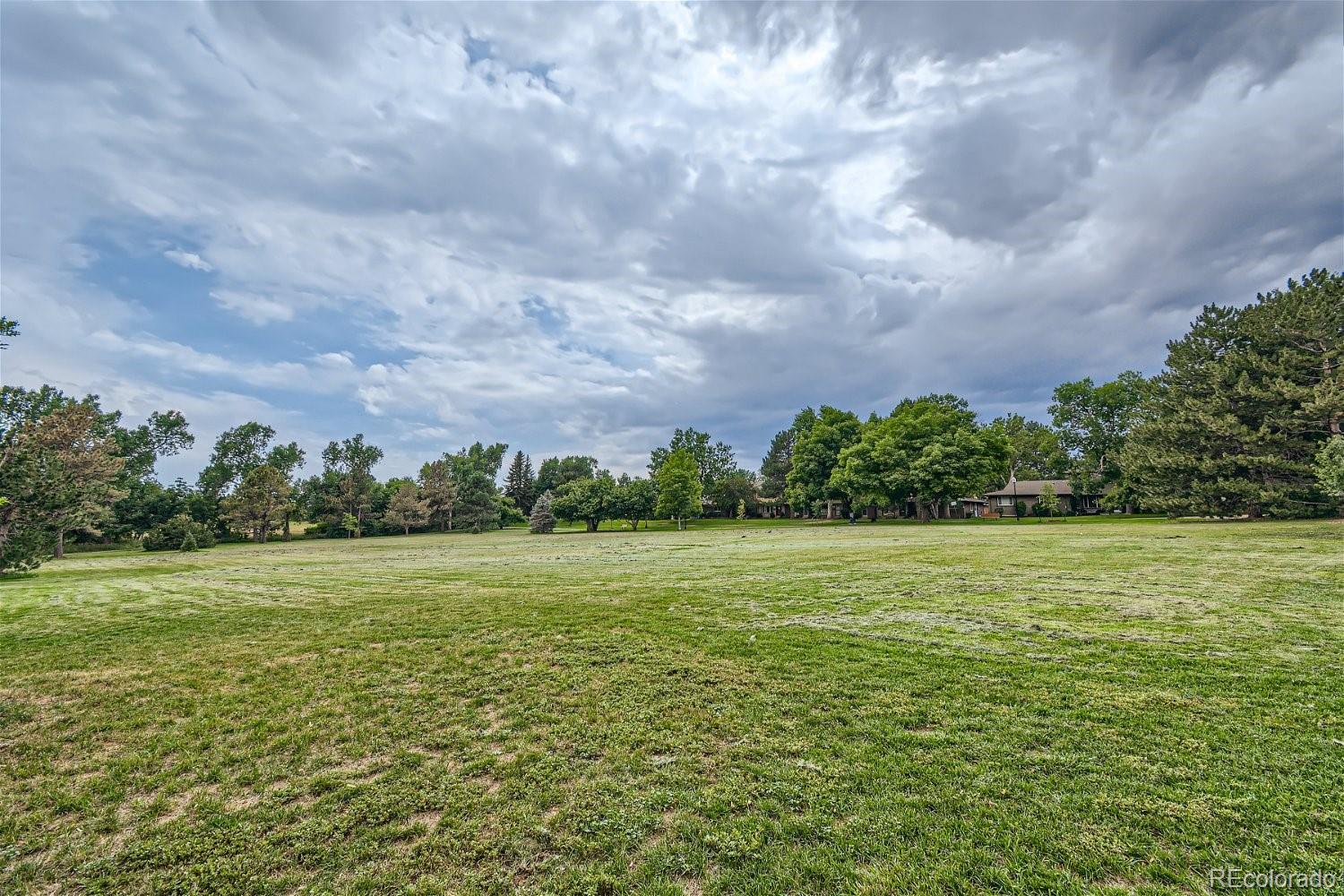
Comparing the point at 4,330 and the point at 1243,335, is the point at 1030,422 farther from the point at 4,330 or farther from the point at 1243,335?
the point at 4,330

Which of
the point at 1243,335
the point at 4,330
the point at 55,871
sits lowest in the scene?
the point at 55,871

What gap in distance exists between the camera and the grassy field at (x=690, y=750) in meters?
3.18

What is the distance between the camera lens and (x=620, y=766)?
14.4 ft

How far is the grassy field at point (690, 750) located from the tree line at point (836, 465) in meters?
17.2

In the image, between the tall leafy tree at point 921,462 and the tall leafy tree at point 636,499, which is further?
the tall leafy tree at point 636,499

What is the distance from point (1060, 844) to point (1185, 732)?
2544mm

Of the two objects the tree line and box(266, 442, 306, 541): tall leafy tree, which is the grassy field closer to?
the tree line

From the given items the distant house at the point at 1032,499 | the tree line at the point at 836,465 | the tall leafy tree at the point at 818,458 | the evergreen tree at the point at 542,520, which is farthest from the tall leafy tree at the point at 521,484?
the distant house at the point at 1032,499

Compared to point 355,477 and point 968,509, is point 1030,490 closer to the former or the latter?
point 968,509

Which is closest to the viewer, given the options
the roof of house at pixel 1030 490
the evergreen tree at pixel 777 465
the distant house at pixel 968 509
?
the roof of house at pixel 1030 490

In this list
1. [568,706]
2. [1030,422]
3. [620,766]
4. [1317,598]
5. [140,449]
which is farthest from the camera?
[1030,422]

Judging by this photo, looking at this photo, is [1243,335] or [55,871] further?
[1243,335]

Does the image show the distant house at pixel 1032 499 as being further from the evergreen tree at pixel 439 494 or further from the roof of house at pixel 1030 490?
the evergreen tree at pixel 439 494

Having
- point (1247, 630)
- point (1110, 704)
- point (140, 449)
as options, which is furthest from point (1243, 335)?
point (140, 449)
